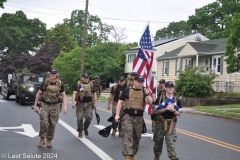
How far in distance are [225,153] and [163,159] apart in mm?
1845

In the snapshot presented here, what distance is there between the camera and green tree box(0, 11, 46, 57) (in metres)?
88.4

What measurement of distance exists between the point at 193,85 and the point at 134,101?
23.7 meters

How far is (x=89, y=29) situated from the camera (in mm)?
104625

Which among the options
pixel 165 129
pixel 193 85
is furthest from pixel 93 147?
pixel 193 85

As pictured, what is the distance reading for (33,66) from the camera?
6419 centimetres

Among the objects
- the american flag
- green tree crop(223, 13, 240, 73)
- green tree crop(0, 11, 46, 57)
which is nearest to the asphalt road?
the american flag

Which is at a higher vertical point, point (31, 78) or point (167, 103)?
point (31, 78)

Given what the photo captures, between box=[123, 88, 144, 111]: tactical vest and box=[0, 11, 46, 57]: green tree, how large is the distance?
82.3 m

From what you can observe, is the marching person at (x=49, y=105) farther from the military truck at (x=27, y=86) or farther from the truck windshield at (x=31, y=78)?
the truck windshield at (x=31, y=78)

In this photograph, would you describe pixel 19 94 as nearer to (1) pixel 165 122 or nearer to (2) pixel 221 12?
(1) pixel 165 122

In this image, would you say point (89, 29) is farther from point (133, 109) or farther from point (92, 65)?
point (133, 109)

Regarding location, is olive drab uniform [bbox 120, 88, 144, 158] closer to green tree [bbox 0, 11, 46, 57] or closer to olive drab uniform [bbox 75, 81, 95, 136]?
olive drab uniform [bbox 75, 81, 95, 136]

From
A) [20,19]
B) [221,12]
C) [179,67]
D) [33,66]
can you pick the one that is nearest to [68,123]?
[179,67]

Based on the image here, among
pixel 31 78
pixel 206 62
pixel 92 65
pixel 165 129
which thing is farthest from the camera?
pixel 92 65
